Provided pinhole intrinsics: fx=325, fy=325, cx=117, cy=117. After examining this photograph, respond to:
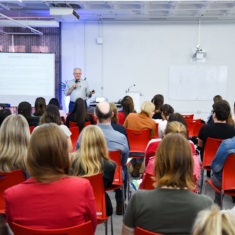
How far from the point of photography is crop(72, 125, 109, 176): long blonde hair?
8.72 feet

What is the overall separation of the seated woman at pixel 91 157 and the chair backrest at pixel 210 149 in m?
1.72

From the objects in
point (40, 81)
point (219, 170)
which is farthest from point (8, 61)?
point (219, 170)

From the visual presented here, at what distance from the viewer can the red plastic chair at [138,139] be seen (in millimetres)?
4727

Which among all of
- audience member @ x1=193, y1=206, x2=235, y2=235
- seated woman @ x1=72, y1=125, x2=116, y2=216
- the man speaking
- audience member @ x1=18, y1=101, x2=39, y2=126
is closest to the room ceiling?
the man speaking

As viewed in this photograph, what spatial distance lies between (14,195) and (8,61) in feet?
26.3

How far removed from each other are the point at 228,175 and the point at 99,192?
4.49ft

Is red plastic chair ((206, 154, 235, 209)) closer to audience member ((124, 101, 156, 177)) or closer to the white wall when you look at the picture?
audience member ((124, 101, 156, 177))

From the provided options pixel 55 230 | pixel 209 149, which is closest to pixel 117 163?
pixel 209 149

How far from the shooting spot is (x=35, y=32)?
9.71 m

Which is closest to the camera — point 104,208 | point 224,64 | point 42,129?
point 42,129

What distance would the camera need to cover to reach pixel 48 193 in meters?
1.78

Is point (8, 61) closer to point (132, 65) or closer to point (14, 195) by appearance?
point (132, 65)

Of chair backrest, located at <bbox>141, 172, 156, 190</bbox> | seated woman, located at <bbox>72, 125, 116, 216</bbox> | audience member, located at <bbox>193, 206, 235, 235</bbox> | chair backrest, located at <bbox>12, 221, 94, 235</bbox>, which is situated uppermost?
audience member, located at <bbox>193, 206, 235, 235</bbox>

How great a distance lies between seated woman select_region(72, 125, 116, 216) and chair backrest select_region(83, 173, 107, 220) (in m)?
0.09
